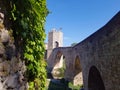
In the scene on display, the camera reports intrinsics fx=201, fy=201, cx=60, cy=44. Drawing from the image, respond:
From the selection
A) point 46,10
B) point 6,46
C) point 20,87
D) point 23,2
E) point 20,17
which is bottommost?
point 20,87

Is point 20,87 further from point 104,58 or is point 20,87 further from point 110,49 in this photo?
point 104,58

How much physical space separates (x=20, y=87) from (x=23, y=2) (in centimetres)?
158

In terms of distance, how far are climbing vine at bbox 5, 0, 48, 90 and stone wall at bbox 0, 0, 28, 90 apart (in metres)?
0.21

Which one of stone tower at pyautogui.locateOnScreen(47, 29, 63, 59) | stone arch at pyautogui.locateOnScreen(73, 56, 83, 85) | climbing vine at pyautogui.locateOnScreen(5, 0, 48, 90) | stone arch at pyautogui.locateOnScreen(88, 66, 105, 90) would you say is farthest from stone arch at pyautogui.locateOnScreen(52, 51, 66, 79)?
climbing vine at pyautogui.locateOnScreen(5, 0, 48, 90)

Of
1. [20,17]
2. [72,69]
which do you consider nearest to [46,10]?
[20,17]

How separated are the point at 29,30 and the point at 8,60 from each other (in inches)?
37.7

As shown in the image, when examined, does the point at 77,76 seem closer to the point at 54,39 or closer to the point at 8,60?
the point at 54,39

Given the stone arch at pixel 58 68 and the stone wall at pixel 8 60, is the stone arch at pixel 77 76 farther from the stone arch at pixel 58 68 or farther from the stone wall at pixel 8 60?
the stone wall at pixel 8 60

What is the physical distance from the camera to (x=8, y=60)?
10.4 ft

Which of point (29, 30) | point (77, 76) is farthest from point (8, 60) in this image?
point (77, 76)

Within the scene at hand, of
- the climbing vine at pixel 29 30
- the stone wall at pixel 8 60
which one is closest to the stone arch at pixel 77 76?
the climbing vine at pixel 29 30

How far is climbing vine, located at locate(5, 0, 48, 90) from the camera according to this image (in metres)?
3.44

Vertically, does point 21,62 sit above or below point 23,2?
below

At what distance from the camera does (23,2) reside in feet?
11.3
